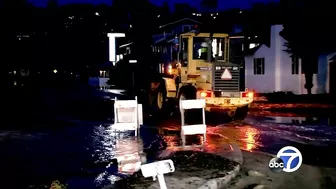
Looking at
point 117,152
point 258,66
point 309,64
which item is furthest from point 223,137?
point 258,66

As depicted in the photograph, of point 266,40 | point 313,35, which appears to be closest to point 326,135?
point 313,35

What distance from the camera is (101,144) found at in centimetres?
1309

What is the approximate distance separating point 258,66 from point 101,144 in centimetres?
2702

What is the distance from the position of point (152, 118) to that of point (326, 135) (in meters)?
7.92

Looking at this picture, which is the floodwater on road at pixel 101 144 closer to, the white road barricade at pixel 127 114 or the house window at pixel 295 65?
the white road barricade at pixel 127 114

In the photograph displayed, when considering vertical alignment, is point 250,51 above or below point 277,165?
above

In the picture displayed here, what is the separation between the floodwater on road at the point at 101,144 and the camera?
31.0ft

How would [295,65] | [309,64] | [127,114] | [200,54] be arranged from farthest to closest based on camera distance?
1. [295,65]
2. [309,64]
3. [200,54]
4. [127,114]

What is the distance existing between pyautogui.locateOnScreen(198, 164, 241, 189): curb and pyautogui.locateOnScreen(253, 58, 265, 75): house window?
29.4m

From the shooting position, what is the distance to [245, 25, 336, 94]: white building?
33.2 meters

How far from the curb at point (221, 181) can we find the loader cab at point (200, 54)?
34.4 ft

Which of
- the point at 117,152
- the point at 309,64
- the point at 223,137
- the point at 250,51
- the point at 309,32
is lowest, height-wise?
the point at 117,152

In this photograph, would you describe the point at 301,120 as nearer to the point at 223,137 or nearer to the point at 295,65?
the point at 223,137

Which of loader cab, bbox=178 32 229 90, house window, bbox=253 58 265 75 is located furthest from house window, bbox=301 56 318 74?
loader cab, bbox=178 32 229 90
